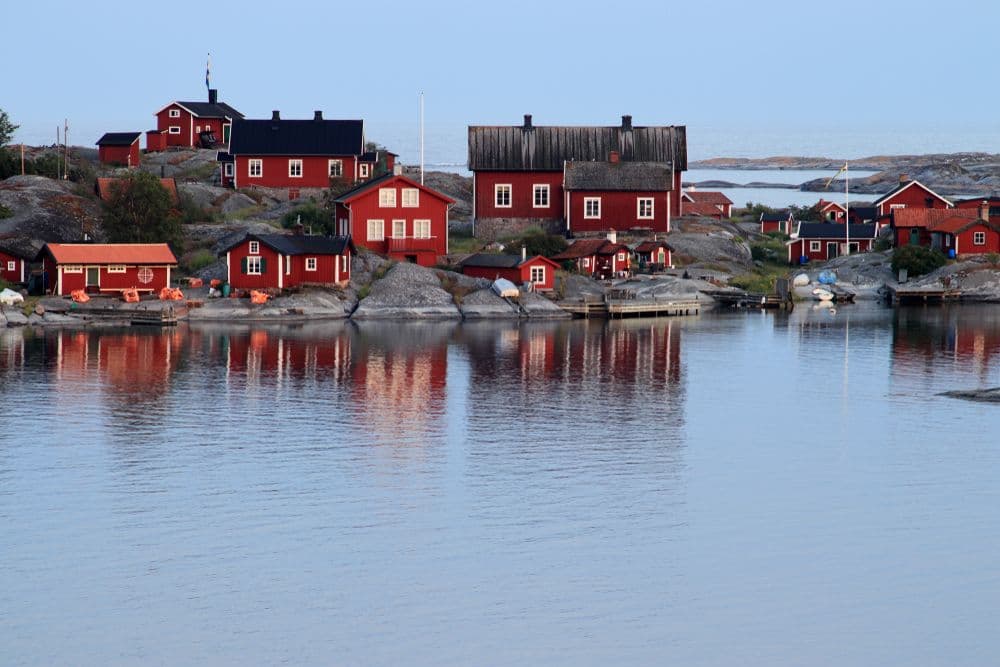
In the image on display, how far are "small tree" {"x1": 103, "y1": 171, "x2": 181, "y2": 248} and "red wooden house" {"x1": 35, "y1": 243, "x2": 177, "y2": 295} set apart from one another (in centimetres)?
435

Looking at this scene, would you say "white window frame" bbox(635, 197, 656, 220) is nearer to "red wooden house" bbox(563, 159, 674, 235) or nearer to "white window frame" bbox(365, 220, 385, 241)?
"red wooden house" bbox(563, 159, 674, 235)

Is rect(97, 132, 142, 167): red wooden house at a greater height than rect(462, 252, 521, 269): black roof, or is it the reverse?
rect(97, 132, 142, 167): red wooden house

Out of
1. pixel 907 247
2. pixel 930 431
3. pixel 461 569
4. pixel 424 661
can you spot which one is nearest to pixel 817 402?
pixel 930 431

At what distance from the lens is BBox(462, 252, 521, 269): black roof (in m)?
72.8

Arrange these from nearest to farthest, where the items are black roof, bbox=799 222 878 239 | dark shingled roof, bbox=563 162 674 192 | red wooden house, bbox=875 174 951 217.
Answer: dark shingled roof, bbox=563 162 674 192, black roof, bbox=799 222 878 239, red wooden house, bbox=875 174 951 217

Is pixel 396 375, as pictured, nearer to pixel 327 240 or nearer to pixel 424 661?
pixel 327 240

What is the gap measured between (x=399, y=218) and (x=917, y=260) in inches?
1138

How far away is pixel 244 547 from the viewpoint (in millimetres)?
29547

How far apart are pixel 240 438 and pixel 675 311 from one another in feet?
123

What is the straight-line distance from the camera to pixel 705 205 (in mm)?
104250

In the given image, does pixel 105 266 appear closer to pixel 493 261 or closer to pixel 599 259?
pixel 493 261

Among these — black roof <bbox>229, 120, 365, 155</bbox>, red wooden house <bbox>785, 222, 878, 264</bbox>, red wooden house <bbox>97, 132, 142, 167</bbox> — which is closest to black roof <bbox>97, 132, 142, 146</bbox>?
red wooden house <bbox>97, 132, 142, 167</bbox>

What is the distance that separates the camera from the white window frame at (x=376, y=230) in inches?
2958

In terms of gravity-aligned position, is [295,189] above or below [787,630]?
above
